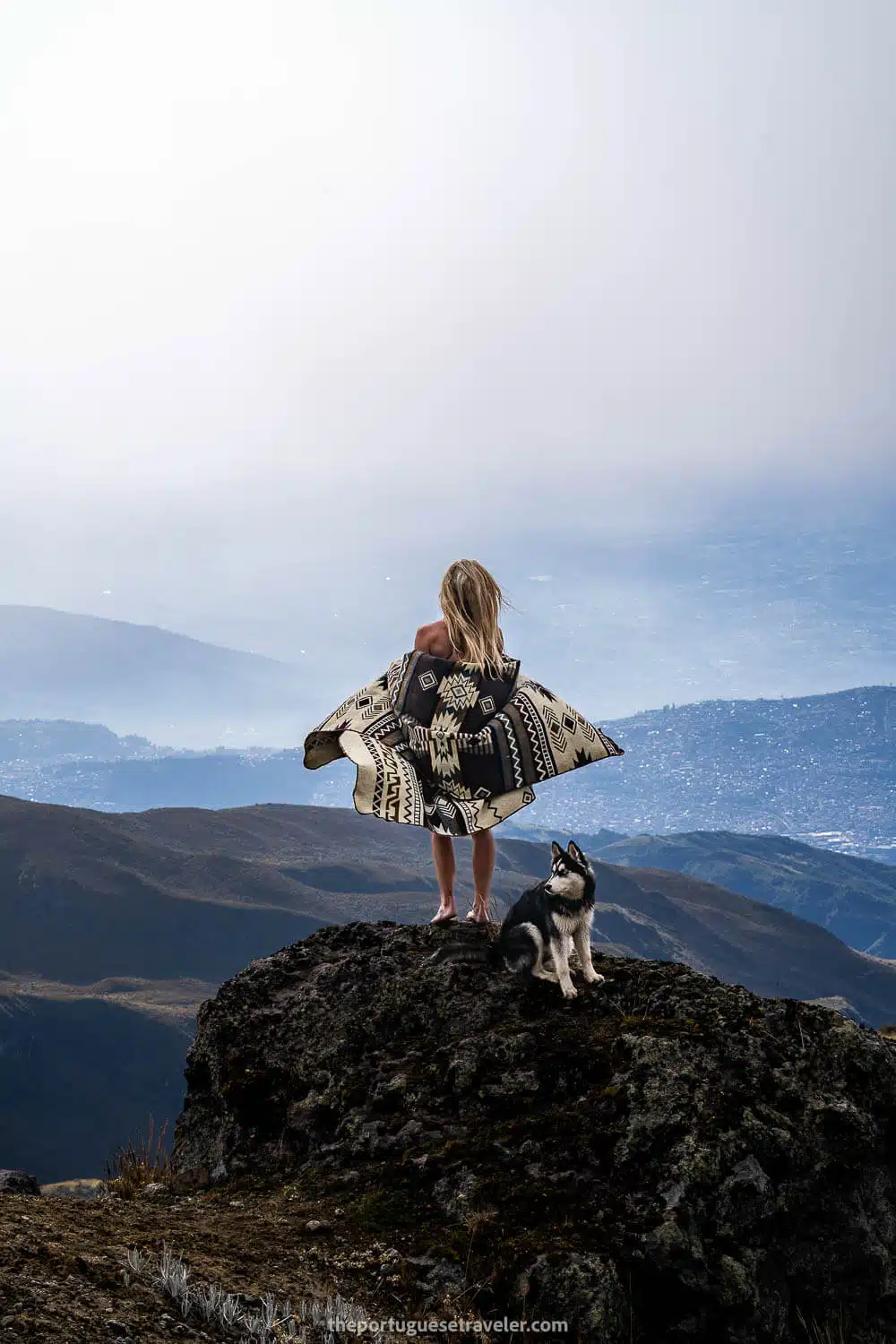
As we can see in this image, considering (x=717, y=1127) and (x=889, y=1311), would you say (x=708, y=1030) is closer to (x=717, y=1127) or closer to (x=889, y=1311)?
(x=717, y=1127)

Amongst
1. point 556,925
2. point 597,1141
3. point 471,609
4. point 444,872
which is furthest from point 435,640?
point 597,1141

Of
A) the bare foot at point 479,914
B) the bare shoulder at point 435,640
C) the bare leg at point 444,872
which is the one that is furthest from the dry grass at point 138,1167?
the bare shoulder at point 435,640

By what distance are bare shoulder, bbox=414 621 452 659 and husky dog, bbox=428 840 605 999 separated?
2.54 metres

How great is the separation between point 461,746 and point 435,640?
1043 millimetres

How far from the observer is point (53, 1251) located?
5520mm

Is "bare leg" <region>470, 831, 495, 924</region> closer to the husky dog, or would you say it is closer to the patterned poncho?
the patterned poncho

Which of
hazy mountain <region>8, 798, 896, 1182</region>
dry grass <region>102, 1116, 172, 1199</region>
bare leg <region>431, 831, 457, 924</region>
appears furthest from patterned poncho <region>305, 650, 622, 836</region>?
hazy mountain <region>8, 798, 896, 1182</region>

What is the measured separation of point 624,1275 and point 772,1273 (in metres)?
1.06

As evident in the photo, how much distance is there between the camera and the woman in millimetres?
9594

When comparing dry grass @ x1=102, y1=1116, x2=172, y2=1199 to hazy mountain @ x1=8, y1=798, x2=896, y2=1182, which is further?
hazy mountain @ x1=8, y1=798, x2=896, y2=1182

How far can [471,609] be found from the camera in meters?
9.57

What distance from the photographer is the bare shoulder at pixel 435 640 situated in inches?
393

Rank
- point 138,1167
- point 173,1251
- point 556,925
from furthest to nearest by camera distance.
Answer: point 138,1167, point 556,925, point 173,1251

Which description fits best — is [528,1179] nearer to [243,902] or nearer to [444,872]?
[444,872]
